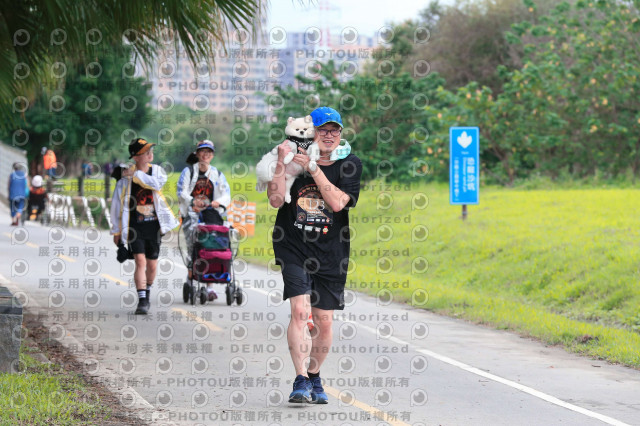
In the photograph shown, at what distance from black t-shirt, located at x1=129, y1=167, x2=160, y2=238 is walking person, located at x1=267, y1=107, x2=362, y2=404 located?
523cm

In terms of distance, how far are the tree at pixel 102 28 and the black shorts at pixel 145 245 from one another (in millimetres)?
2169

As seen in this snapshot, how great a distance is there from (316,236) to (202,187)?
242 inches

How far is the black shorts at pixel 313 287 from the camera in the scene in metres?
7.83

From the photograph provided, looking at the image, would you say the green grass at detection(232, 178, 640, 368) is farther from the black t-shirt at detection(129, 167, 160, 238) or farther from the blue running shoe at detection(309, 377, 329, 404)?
the blue running shoe at detection(309, 377, 329, 404)

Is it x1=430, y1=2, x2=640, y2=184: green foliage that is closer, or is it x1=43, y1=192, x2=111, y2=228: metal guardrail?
x1=430, y1=2, x2=640, y2=184: green foliage

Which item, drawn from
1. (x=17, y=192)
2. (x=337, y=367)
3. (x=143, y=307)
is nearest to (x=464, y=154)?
(x=143, y=307)

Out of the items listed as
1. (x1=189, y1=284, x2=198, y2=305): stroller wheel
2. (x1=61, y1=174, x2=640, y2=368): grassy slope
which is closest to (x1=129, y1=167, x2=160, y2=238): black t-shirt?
(x1=189, y1=284, x2=198, y2=305): stroller wheel

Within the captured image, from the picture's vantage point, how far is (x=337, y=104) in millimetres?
36438

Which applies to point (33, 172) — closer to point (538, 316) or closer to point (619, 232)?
point (619, 232)

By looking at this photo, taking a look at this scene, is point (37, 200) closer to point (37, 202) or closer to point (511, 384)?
point (37, 202)

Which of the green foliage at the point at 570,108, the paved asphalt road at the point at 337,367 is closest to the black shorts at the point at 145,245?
the paved asphalt road at the point at 337,367

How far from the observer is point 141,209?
1293 centimetres

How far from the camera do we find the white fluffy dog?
25.1 ft

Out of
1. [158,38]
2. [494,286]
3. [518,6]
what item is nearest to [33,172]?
[518,6]
